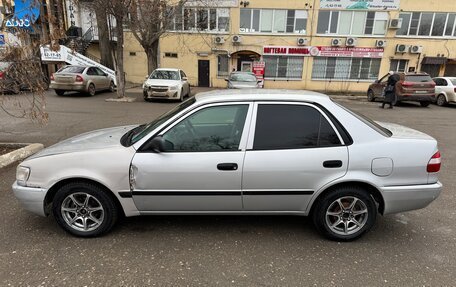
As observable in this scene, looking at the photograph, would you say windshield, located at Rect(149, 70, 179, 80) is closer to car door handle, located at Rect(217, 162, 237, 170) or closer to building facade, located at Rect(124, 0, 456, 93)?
building facade, located at Rect(124, 0, 456, 93)

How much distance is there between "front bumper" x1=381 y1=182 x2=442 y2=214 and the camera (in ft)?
10.0

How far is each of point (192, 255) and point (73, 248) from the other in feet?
3.95

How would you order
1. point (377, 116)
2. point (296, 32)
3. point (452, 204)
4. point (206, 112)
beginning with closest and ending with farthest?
point (206, 112) → point (452, 204) → point (377, 116) → point (296, 32)

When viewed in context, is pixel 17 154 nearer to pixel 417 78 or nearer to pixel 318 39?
pixel 417 78

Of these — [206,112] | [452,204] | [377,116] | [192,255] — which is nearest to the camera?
[192,255]

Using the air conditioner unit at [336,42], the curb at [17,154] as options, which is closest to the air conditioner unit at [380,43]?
the air conditioner unit at [336,42]

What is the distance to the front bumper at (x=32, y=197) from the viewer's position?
306 cm

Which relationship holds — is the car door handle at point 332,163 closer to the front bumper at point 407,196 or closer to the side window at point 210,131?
the front bumper at point 407,196

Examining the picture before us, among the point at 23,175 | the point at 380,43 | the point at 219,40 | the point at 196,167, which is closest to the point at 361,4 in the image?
the point at 380,43

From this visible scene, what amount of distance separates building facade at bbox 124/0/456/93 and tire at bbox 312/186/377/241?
2059 centimetres

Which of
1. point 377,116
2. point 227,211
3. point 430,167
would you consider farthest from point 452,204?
point 377,116

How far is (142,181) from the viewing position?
3.00 metres

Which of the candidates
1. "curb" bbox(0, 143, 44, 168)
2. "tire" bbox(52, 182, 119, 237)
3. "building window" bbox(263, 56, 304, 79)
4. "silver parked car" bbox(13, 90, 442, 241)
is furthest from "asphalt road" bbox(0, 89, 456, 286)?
"building window" bbox(263, 56, 304, 79)

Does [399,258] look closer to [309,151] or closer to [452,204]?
[309,151]
